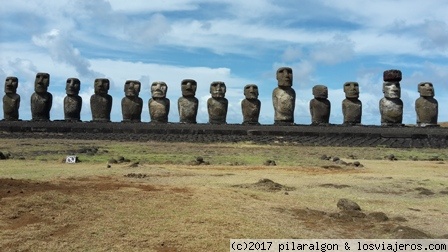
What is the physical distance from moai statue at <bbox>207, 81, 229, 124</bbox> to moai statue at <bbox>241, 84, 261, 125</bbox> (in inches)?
35.5

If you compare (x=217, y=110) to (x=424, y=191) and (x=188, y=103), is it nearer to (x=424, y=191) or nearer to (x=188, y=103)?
(x=188, y=103)

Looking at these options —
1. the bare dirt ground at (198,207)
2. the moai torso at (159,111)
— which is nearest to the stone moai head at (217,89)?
the moai torso at (159,111)

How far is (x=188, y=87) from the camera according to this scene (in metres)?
24.7

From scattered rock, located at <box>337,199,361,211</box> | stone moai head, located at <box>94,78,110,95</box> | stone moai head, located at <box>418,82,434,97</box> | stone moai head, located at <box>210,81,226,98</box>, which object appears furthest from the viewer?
stone moai head, located at <box>94,78,110,95</box>

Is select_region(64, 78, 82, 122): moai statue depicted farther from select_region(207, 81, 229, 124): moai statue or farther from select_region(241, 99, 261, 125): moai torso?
select_region(241, 99, 261, 125): moai torso

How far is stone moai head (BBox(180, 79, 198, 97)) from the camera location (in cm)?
2475

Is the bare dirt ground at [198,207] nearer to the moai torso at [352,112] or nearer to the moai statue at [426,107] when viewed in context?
the moai torso at [352,112]

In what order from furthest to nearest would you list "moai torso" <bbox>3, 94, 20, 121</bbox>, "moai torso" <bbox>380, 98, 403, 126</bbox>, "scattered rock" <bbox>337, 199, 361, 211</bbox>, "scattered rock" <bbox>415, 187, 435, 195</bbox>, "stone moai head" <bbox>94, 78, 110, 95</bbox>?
"moai torso" <bbox>3, 94, 20, 121</bbox>
"stone moai head" <bbox>94, 78, 110, 95</bbox>
"moai torso" <bbox>380, 98, 403, 126</bbox>
"scattered rock" <bbox>415, 187, 435, 195</bbox>
"scattered rock" <bbox>337, 199, 361, 211</bbox>

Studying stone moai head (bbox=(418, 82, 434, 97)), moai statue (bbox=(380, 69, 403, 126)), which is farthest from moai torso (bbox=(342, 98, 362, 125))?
stone moai head (bbox=(418, 82, 434, 97))

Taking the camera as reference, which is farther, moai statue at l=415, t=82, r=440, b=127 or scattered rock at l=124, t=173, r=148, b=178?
moai statue at l=415, t=82, r=440, b=127

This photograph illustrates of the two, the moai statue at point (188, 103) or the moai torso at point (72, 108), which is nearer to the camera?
the moai statue at point (188, 103)

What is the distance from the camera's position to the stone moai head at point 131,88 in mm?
25188

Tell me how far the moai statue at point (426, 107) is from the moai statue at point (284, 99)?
18.2 feet

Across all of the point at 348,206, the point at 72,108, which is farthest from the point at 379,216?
the point at 72,108
